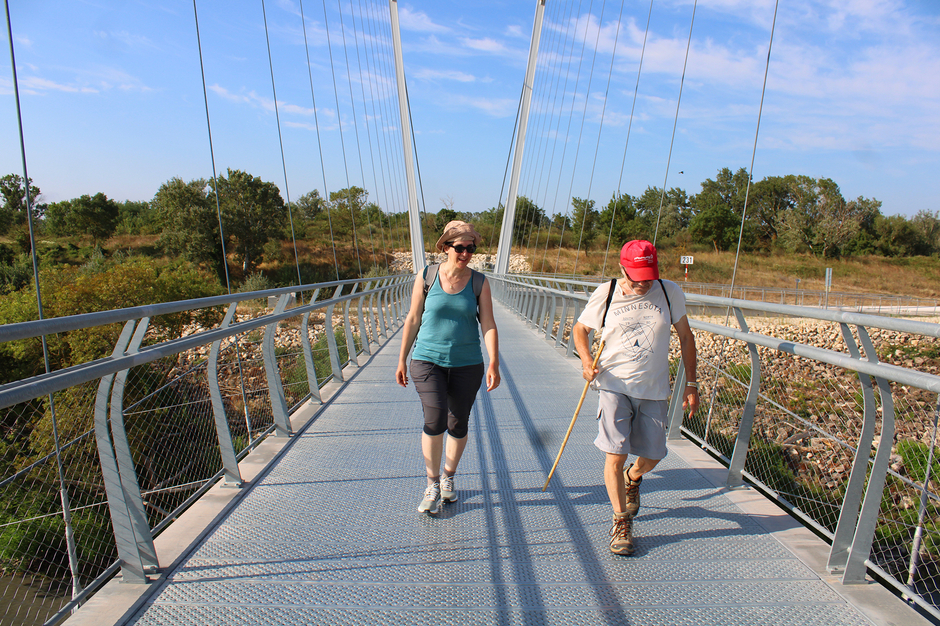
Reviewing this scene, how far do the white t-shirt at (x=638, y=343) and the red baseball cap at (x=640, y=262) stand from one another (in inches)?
4.0

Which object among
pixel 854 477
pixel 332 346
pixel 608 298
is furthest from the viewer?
pixel 332 346

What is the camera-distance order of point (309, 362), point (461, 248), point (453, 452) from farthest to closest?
1. point (309, 362)
2. point (453, 452)
3. point (461, 248)

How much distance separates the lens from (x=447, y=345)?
8.95ft

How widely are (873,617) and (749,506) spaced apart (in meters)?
0.92

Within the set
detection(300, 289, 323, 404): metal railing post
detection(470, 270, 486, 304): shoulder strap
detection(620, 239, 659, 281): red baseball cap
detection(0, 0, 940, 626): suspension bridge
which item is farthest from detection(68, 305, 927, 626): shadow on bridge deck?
detection(300, 289, 323, 404): metal railing post

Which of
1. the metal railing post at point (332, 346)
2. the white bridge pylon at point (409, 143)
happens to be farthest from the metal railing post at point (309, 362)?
the white bridge pylon at point (409, 143)

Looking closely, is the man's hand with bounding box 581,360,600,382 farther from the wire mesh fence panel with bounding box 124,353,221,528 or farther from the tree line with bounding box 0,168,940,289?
the tree line with bounding box 0,168,940,289

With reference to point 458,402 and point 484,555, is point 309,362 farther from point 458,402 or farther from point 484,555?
point 484,555

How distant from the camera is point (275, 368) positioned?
3.96m

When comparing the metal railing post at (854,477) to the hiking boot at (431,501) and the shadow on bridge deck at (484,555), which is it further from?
the hiking boot at (431,501)

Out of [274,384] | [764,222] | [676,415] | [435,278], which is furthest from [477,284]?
[764,222]

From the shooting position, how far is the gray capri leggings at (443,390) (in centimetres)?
276

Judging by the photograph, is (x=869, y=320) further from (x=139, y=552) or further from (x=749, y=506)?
(x=139, y=552)

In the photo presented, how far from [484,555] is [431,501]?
466mm
